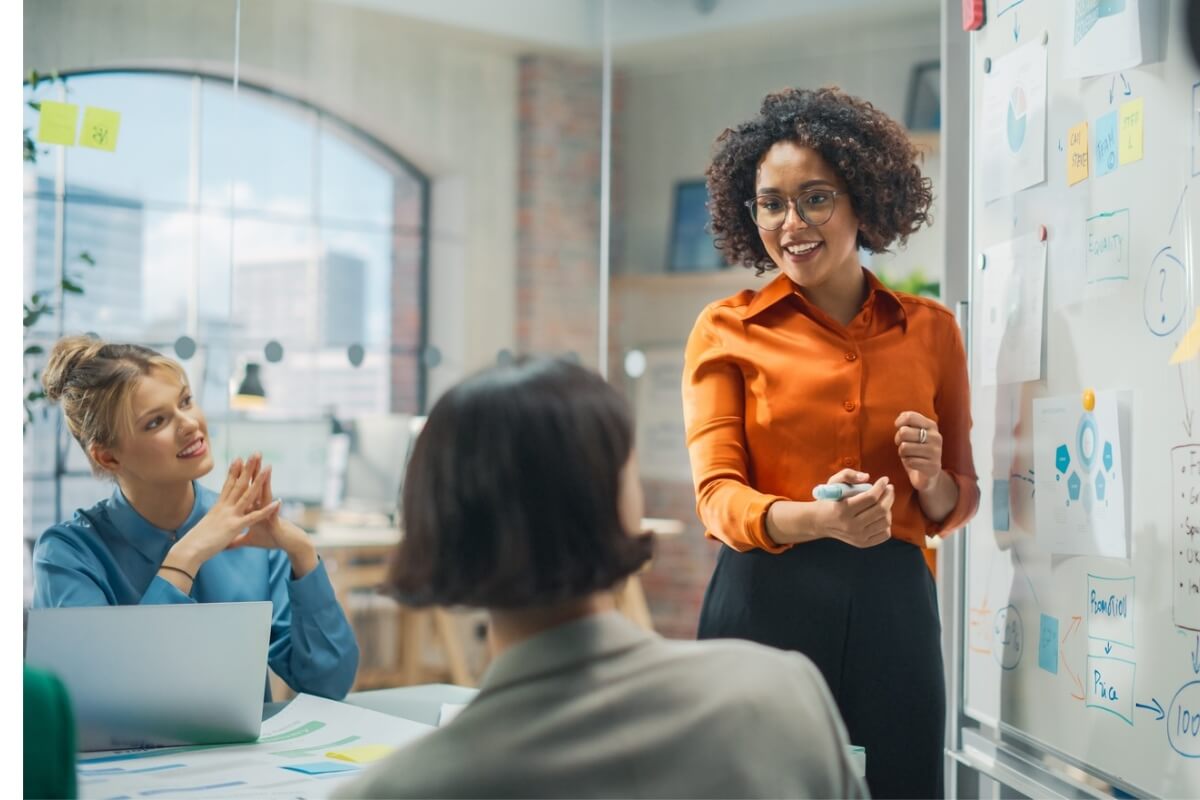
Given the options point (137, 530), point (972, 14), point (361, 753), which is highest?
point (972, 14)

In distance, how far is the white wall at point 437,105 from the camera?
429 cm

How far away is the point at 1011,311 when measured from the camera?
A: 2.08 metres

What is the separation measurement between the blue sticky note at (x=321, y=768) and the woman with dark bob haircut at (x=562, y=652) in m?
0.53

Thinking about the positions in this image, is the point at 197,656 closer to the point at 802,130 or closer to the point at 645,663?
the point at 645,663

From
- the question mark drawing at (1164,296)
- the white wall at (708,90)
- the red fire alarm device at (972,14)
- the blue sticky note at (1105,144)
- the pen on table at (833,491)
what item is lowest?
the pen on table at (833,491)

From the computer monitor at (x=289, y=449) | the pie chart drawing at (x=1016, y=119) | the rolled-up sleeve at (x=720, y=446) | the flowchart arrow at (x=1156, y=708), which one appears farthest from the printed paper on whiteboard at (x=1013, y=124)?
the computer monitor at (x=289, y=449)

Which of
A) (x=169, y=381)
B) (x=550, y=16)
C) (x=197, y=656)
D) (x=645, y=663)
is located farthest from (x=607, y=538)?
(x=550, y=16)

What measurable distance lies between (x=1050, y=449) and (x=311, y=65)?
3379mm

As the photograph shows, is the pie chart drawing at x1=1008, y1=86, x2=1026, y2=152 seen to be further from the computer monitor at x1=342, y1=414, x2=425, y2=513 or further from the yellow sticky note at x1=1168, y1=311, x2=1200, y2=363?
the computer monitor at x1=342, y1=414, x2=425, y2=513

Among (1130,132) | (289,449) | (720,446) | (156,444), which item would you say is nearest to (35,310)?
(289,449)

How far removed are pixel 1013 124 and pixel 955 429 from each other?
23.0 inches

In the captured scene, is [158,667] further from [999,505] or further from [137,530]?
[999,505]

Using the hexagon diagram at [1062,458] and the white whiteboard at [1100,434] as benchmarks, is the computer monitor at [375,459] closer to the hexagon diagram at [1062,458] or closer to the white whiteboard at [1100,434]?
the white whiteboard at [1100,434]

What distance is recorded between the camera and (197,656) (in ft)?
4.78
